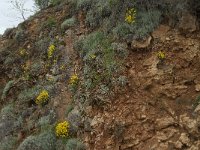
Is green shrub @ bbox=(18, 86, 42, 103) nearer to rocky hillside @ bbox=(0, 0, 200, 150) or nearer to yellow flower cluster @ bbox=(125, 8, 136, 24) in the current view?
rocky hillside @ bbox=(0, 0, 200, 150)

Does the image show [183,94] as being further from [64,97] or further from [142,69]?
[64,97]

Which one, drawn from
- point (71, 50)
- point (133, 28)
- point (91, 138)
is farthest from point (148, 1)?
point (91, 138)

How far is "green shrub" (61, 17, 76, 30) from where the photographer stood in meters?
13.1

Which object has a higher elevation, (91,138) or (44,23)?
(44,23)

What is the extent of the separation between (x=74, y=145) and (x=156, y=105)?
213 cm

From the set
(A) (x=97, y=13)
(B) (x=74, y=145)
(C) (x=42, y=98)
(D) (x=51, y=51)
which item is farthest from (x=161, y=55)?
(D) (x=51, y=51)

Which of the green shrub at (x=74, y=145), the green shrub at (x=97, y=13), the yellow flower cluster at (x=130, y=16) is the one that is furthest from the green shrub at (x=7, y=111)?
the yellow flower cluster at (x=130, y=16)

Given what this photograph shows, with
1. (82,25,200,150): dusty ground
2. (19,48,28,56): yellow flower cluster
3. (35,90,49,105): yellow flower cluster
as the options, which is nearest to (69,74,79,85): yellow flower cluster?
(35,90,49,105): yellow flower cluster

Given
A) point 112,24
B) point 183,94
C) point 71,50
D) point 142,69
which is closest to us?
point 183,94

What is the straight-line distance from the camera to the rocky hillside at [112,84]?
8.90m

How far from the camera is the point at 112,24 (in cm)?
1145

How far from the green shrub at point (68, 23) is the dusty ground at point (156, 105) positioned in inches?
138

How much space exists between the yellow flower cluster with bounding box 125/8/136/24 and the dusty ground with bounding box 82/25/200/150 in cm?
98

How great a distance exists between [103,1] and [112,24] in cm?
128
